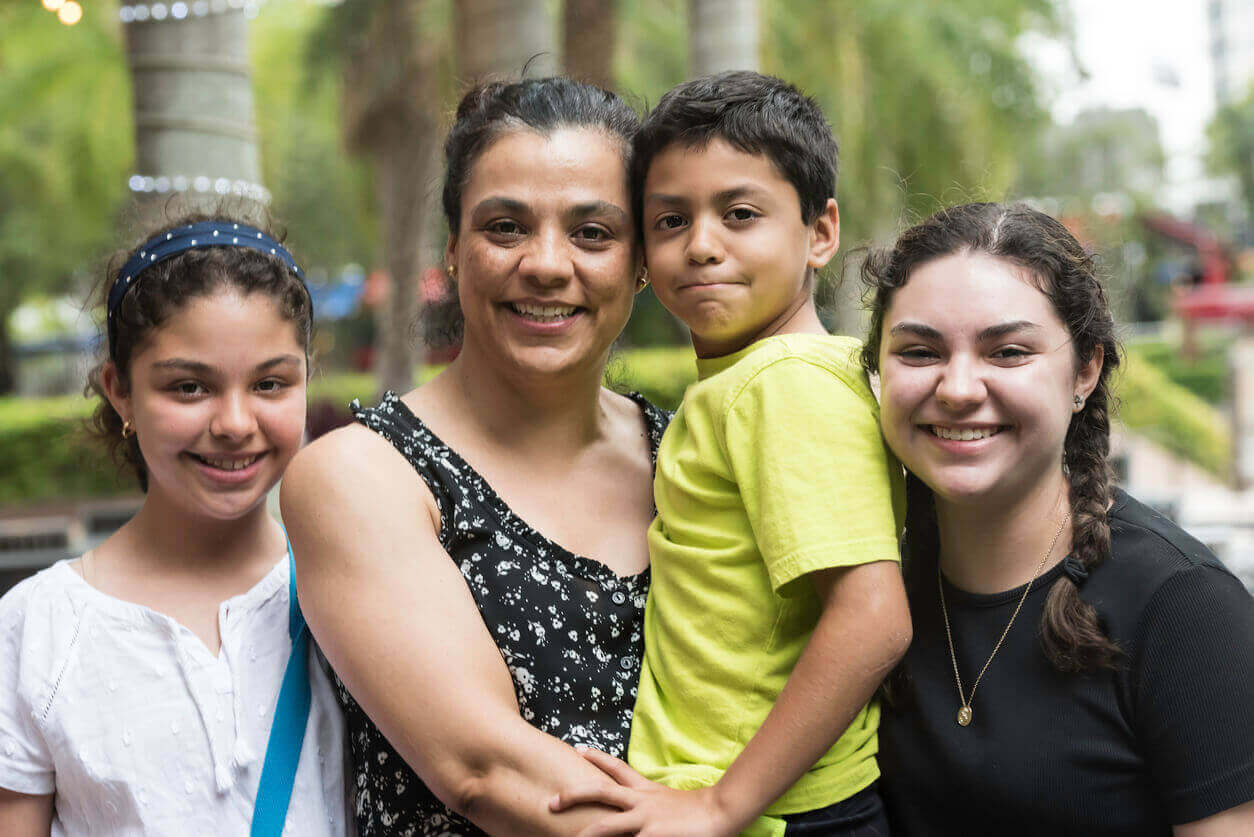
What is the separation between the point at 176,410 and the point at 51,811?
760 millimetres

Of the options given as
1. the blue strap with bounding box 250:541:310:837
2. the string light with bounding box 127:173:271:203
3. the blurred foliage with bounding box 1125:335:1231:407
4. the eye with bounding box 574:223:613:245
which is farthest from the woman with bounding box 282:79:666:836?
the blurred foliage with bounding box 1125:335:1231:407

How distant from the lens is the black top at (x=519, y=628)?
2.07m

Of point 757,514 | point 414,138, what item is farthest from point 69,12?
point 414,138

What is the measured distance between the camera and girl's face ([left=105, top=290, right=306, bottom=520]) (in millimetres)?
2193

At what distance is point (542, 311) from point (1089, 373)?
996 mm

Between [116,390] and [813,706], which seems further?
[116,390]

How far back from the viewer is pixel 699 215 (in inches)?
89.0

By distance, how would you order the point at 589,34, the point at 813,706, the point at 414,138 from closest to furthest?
the point at 813,706 < the point at 589,34 < the point at 414,138

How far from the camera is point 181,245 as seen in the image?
7.56 feet

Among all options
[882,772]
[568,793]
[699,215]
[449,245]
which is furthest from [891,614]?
[449,245]

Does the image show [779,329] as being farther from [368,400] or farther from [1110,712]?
[368,400]

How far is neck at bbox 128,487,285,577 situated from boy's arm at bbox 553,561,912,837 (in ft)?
3.14

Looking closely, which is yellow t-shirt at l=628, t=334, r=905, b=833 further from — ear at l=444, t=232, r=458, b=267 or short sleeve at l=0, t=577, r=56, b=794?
short sleeve at l=0, t=577, r=56, b=794

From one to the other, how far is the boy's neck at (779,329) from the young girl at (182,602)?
83 cm
